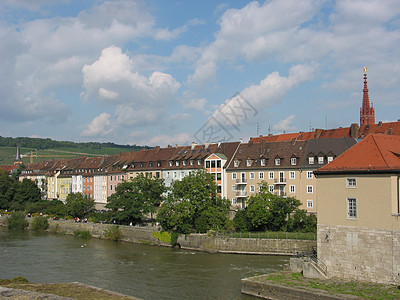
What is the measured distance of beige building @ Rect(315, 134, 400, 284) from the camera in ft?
96.1

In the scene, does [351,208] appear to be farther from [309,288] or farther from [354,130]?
[354,130]

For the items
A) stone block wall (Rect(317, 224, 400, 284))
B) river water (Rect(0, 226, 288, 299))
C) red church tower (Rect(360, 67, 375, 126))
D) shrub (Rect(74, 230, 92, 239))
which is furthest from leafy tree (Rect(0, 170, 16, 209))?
stone block wall (Rect(317, 224, 400, 284))

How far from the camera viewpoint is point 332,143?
56.5 metres

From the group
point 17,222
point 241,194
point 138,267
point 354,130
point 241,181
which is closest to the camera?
point 138,267

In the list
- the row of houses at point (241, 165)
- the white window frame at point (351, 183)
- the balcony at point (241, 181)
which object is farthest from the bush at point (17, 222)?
the white window frame at point (351, 183)

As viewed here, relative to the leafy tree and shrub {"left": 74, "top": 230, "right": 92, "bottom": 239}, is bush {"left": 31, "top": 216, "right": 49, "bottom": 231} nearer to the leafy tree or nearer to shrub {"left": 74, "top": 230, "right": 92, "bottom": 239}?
shrub {"left": 74, "top": 230, "right": 92, "bottom": 239}

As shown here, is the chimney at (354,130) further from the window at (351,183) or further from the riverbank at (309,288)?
the riverbank at (309,288)

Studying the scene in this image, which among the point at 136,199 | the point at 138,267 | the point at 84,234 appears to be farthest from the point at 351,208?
the point at 84,234

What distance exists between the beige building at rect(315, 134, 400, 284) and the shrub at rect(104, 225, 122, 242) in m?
34.9

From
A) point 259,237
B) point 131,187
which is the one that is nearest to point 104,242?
point 131,187

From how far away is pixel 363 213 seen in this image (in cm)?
3062

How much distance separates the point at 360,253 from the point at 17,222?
62.5 m

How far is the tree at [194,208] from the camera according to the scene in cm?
5353

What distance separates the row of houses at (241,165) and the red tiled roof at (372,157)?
72.9 ft
